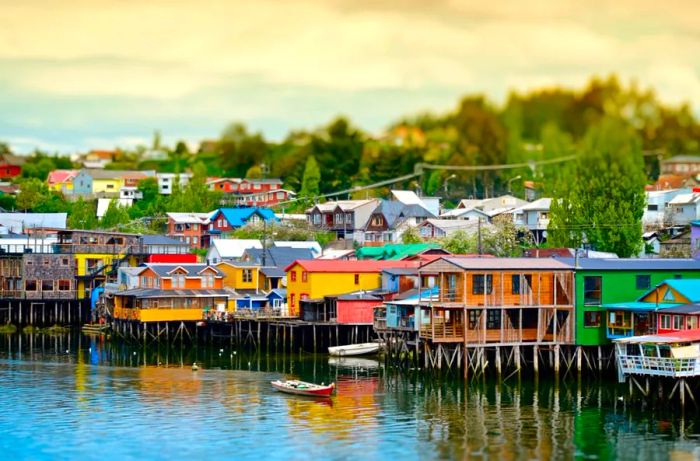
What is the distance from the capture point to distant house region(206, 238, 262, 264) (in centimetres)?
10212

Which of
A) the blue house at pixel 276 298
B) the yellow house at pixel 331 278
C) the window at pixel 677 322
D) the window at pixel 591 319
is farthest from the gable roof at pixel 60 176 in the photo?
the window at pixel 677 322

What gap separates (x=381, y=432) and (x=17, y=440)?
1420 centimetres

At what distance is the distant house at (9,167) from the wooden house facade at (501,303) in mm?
115551

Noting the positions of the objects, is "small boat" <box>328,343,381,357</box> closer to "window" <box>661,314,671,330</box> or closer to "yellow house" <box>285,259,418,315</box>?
"yellow house" <box>285,259,418,315</box>

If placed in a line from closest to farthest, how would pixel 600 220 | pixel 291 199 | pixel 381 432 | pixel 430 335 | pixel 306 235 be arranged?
pixel 381 432
pixel 430 335
pixel 600 220
pixel 306 235
pixel 291 199

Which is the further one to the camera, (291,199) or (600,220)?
(291,199)

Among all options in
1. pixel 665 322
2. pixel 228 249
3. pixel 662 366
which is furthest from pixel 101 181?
pixel 662 366

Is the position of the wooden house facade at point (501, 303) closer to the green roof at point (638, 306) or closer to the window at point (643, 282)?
the green roof at point (638, 306)

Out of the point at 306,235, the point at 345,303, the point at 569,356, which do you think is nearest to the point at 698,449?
the point at 569,356

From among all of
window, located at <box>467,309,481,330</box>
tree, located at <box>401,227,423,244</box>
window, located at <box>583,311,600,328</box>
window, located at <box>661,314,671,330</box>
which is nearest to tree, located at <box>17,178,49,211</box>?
tree, located at <box>401,227,423,244</box>

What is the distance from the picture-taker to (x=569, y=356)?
65125 millimetres

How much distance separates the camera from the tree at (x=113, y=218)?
127 m

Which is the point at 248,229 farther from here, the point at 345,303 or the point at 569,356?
the point at 569,356

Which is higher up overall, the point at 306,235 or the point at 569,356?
the point at 306,235
